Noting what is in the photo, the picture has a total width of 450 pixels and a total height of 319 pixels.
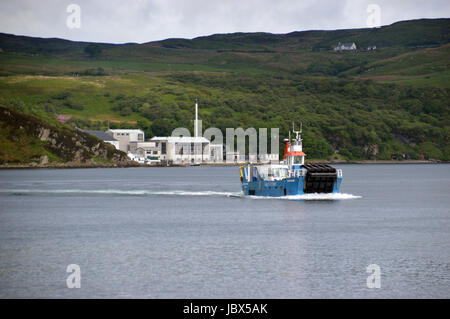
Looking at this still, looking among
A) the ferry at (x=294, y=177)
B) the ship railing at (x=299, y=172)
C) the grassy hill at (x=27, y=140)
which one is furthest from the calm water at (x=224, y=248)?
the grassy hill at (x=27, y=140)

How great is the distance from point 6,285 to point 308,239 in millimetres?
24547

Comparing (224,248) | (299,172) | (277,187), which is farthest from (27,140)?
(224,248)

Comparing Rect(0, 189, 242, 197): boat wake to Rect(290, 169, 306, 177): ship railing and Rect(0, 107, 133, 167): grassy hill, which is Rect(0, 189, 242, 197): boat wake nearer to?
Rect(290, 169, 306, 177): ship railing

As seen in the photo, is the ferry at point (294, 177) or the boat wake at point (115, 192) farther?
the boat wake at point (115, 192)

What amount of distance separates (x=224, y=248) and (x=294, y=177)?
35199 millimetres

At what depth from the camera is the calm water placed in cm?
3525

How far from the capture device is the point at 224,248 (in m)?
47.8

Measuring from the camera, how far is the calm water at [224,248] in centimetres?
3525

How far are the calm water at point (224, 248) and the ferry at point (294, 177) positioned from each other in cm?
168

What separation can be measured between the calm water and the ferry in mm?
1684

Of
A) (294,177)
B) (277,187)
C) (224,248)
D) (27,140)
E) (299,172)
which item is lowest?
(224,248)

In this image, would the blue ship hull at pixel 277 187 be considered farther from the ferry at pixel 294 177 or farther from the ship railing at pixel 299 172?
the ship railing at pixel 299 172

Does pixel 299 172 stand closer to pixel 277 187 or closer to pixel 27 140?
pixel 277 187

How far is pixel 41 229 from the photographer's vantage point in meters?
59.3
